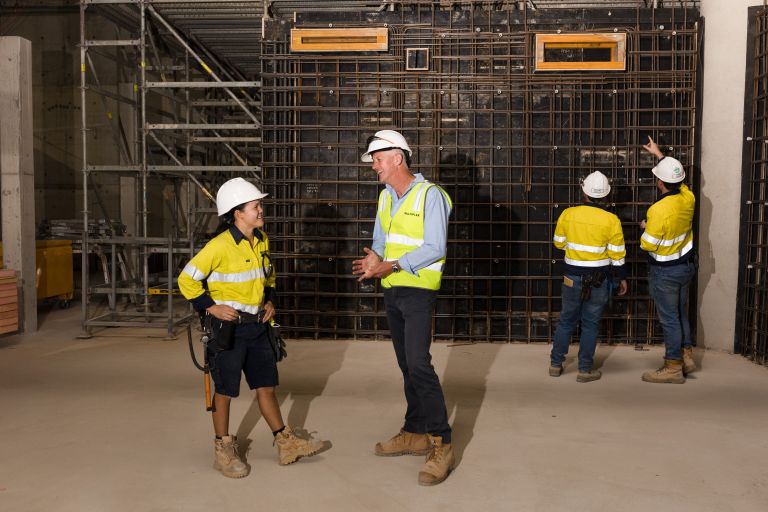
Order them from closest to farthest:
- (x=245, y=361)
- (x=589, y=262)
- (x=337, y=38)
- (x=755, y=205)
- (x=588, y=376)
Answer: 1. (x=245, y=361)
2. (x=589, y=262)
3. (x=588, y=376)
4. (x=755, y=205)
5. (x=337, y=38)

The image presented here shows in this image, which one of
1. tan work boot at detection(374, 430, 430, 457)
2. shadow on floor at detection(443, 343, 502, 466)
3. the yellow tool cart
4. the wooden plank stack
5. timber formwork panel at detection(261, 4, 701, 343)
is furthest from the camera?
the yellow tool cart

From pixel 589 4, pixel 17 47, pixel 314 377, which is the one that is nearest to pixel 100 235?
pixel 17 47

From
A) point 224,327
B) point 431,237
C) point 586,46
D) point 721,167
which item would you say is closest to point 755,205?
point 721,167

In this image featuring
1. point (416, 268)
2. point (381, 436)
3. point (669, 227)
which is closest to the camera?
point (416, 268)

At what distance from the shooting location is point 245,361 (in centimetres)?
448

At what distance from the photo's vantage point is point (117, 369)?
23.4 ft

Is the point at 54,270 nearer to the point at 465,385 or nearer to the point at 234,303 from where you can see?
the point at 465,385

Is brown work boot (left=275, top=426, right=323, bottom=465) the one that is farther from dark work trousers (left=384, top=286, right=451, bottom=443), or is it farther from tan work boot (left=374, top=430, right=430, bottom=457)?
dark work trousers (left=384, top=286, right=451, bottom=443)

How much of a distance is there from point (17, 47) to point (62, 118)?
798cm

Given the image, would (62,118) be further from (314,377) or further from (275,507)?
(275,507)

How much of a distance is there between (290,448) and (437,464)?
0.98 metres

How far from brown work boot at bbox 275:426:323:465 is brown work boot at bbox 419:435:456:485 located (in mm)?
813

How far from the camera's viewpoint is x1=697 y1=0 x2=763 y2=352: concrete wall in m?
7.80

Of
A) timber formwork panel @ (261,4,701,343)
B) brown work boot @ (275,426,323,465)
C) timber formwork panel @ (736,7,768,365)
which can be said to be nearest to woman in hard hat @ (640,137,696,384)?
timber formwork panel @ (736,7,768,365)
